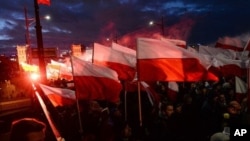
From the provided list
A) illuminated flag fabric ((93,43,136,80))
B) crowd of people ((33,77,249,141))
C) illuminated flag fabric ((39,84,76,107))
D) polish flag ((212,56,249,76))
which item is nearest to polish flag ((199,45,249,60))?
polish flag ((212,56,249,76))

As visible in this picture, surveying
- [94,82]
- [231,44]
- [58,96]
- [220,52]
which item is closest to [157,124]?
[94,82]

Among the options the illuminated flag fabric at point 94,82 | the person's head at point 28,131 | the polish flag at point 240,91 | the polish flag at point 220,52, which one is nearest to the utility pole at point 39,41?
the illuminated flag fabric at point 94,82

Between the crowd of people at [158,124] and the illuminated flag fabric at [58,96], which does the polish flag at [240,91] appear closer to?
the crowd of people at [158,124]

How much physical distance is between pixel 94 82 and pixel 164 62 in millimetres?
1792

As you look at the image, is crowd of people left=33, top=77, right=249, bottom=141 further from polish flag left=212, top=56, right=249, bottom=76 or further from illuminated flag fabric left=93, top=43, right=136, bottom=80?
polish flag left=212, top=56, right=249, bottom=76

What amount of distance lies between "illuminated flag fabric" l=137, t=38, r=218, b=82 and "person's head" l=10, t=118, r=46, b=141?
5.72 m

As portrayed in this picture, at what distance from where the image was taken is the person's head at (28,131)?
339cm

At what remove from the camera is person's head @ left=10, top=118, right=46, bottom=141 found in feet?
11.1

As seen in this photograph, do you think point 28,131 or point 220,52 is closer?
point 28,131

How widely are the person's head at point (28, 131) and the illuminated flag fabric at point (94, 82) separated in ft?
19.4

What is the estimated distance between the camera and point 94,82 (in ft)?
Answer: 32.0

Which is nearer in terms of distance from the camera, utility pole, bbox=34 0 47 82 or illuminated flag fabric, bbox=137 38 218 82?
illuminated flag fabric, bbox=137 38 218 82

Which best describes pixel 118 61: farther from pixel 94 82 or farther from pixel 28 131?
pixel 28 131

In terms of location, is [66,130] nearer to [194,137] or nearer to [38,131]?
[194,137]
